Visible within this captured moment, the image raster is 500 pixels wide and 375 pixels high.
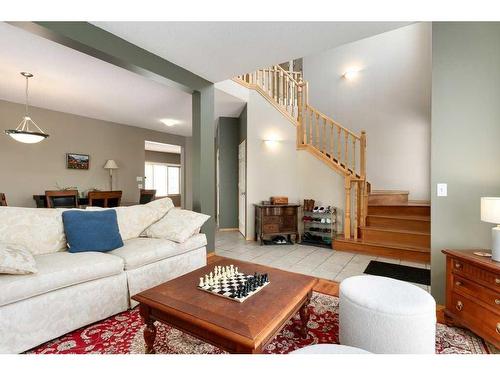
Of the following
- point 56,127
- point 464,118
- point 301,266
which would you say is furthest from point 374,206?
point 56,127

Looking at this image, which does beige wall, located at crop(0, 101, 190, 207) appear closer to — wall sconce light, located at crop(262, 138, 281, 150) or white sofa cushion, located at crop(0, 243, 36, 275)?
wall sconce light, located at crop(262, 138, 281, 150)

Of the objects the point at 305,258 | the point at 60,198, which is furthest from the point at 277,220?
the point at 60,198

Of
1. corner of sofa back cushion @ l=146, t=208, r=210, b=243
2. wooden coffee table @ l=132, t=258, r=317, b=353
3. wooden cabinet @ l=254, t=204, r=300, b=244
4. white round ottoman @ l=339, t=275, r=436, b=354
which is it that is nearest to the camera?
wooden coffee table @ l=132, t=258, r=317, b=353

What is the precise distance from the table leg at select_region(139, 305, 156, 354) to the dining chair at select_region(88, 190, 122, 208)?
14.1ft

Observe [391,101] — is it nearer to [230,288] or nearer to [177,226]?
[177,226]

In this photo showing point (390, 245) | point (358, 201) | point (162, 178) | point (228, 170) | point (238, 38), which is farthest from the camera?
point (162, 178)

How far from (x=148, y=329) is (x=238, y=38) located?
265 cm

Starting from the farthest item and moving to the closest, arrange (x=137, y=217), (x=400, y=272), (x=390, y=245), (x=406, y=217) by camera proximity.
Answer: (x=406, y=217) < (x=390, y=245) < (x=400, y=272) < (x=137, y=217)

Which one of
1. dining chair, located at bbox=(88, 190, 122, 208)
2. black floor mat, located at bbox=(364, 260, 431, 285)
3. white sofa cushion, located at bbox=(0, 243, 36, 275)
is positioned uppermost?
dining chair, located at bbox=(88, 190, 122, 208)

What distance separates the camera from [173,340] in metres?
1.73

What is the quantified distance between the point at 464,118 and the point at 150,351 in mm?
2924

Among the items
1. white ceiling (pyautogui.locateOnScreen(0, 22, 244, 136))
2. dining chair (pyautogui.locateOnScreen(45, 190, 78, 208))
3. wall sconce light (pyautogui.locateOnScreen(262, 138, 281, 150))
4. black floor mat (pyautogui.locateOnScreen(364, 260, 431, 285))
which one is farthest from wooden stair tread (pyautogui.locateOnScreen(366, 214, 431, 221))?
dining chair (pyautogui.locateOnScreen(45, 190, 78, 208))

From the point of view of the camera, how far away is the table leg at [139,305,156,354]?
1.51 meters
